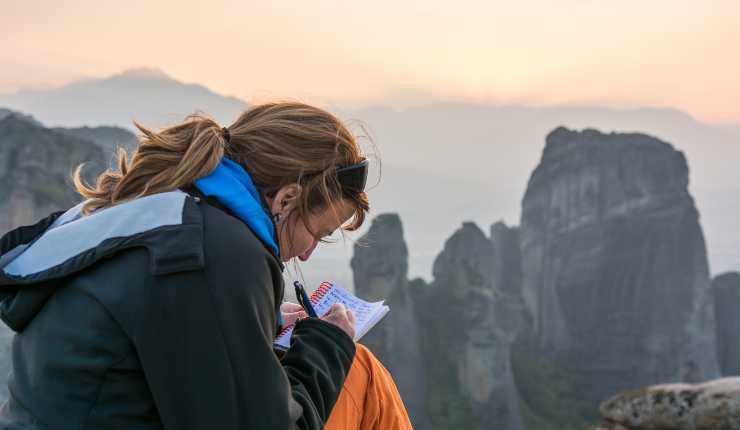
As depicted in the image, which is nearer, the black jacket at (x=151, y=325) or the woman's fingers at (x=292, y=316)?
the black jacket at (x=151, y=325)

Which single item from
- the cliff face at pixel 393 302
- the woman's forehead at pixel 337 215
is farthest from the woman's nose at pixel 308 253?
the cliff face at pixel 393 302

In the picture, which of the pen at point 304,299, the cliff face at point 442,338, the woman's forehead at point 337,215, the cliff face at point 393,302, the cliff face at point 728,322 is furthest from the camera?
the cliff face at point 728,322

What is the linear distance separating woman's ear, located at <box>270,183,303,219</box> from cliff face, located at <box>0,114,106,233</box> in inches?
868

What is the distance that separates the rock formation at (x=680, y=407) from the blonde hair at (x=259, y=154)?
5.61 m

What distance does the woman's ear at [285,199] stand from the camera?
1671mm

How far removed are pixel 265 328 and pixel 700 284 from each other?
46.5 metres

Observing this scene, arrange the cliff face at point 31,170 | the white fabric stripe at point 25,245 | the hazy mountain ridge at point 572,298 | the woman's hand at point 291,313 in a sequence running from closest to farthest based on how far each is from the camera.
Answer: the white fabric stripe at point 25,245 < the woman's hand at point 291,313 < the cliff face at point 31,170 < the hazy mountain ridge at point 572,298

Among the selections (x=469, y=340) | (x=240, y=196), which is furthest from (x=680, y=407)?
(x=469, y=340)

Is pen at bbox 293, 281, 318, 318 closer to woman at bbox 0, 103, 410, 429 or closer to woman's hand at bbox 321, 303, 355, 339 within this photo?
woman's hand at bbox 321, 303, 355, 339

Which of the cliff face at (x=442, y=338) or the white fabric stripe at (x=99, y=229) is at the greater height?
the white fabric stripe at (x=99, y=229)

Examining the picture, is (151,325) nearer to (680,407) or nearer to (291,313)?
(291,313)

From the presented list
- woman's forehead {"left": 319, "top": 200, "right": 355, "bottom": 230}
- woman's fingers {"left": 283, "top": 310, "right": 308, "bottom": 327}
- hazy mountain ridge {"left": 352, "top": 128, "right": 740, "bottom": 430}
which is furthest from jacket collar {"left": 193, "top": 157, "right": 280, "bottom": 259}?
hazy mountain ridge {"left": 352, "top": 128, "right": 740, "bottom": 430}

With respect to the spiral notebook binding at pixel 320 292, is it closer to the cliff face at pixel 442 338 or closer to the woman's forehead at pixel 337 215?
the woman's forehead at pixel 337 215

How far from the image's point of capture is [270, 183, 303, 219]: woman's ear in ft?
5.48
